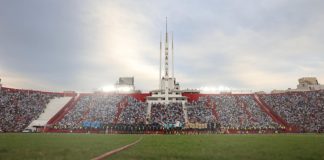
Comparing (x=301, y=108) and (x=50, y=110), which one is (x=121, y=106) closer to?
(x=50, y=110)

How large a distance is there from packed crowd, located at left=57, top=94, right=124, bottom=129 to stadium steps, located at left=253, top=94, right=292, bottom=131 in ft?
150

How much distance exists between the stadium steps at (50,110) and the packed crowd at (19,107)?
3.68 ft

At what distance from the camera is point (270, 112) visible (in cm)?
8306

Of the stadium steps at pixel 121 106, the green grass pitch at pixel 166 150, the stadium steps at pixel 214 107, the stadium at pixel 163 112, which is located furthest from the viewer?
the stadium steps at pixel 214 107

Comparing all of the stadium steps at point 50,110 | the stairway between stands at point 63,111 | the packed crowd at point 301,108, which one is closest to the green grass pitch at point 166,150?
the packed crowd at point 301,108

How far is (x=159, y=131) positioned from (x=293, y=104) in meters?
44.2

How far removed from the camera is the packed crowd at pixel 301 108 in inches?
2830

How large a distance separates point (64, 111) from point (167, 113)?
32.5 metres

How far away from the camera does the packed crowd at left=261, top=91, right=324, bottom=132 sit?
71875mm

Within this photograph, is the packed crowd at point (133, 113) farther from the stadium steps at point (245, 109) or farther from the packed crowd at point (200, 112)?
the stadium steps at point (245, 109)

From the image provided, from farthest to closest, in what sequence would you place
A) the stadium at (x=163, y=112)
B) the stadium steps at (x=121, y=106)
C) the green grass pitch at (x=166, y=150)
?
1. the stadium steps at (x=121, y=106)
2. the stadium at (x=163, y=112)
3. the green grass pitch at (x=166, y=150)

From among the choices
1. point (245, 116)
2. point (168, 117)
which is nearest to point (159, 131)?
point (168, 117)

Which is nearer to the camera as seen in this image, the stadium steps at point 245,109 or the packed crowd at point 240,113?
the packed crowd at point 240,113

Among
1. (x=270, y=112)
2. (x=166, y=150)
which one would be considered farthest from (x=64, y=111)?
(x=166, y=150)
